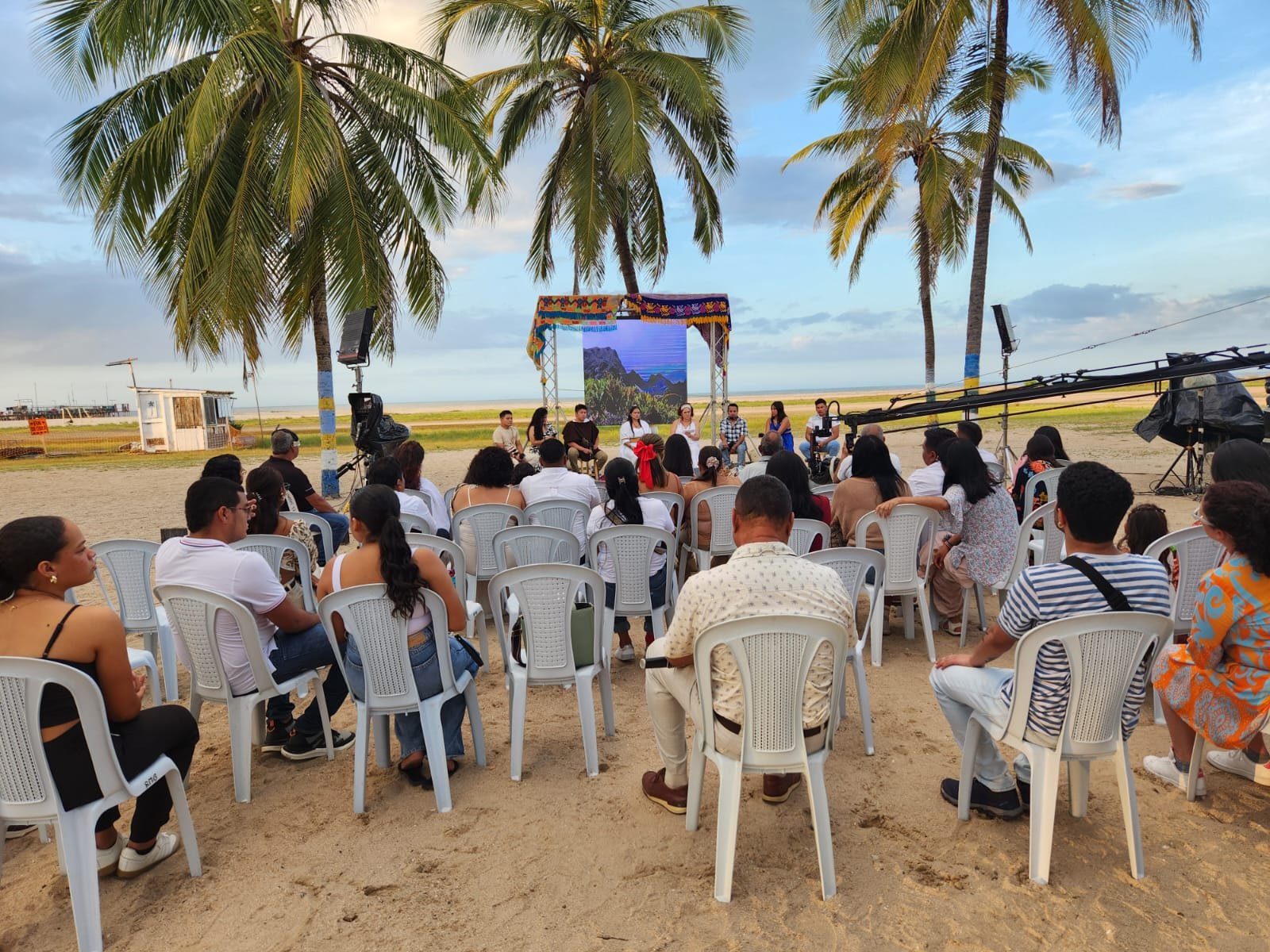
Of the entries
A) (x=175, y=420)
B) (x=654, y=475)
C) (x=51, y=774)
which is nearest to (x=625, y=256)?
(x=654, y=475)

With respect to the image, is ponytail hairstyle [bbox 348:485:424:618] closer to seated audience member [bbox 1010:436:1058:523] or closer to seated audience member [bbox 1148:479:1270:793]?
seated audience member [bbox 1148:479:1270:793]

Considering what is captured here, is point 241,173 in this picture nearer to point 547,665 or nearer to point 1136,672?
point 547,665

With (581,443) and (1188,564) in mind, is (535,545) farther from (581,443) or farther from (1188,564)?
(581,443)

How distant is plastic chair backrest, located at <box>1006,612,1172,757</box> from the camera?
2.27m

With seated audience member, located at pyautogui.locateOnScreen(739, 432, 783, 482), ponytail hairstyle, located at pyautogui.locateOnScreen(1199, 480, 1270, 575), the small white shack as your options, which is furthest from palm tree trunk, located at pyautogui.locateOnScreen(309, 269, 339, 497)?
the small white shack

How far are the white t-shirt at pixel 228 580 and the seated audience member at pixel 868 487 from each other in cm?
341

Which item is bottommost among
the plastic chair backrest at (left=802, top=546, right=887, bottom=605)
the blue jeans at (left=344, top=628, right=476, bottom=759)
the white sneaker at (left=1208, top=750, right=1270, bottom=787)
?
the white sneaker at (left=1208, top=750, right=1270, bottom=787)

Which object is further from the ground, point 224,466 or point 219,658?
point 224,466

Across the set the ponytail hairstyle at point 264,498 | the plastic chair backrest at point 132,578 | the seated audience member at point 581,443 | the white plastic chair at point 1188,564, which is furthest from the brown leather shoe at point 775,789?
the seated audience member at point 581,443

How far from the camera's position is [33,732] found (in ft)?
6.87

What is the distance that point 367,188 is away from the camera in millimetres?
11234

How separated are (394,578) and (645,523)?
1892 millimetres

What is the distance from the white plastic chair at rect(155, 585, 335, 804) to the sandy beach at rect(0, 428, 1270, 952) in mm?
224

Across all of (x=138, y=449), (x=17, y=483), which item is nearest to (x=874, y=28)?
(x=17, y=483)
